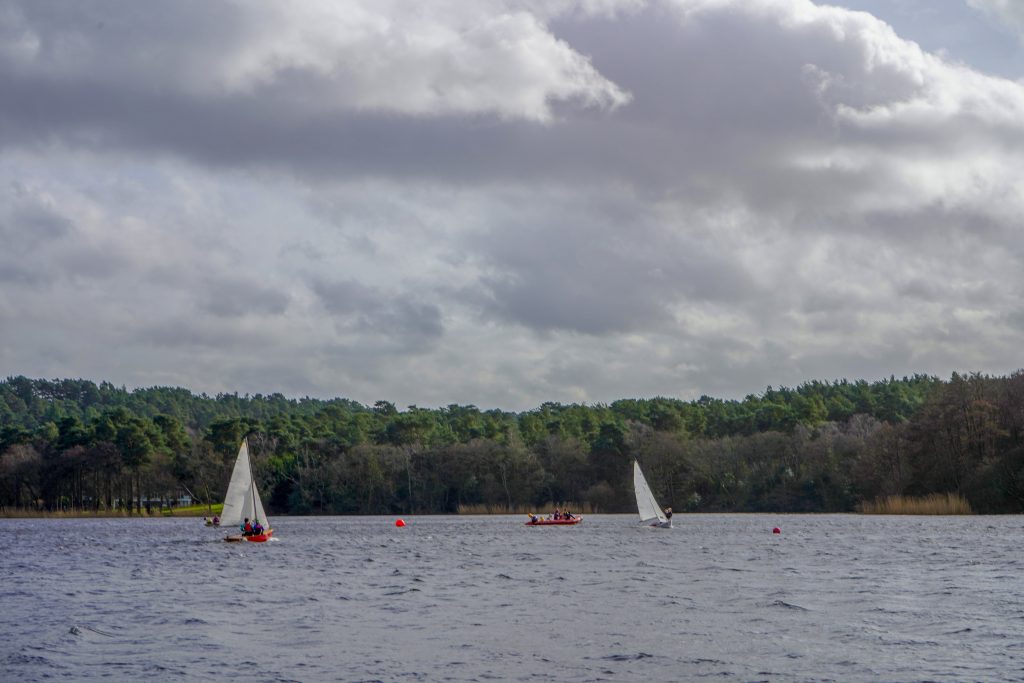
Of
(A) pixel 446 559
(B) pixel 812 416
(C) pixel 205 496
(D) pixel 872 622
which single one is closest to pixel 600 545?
(A) pixel 446 559

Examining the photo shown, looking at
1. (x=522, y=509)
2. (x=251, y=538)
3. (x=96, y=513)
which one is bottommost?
(x=522, y=509)

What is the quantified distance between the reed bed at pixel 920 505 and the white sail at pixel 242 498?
63.8 metres

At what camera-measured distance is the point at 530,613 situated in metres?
38.6

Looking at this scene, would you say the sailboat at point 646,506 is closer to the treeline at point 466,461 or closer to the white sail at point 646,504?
the white sail at point 646,504

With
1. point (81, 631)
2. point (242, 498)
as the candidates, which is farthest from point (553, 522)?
point (81, 631)

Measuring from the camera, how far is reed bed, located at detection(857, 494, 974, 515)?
109500 millimetres

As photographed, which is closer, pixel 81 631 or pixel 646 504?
pixel 81 631

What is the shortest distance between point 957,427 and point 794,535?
140ft

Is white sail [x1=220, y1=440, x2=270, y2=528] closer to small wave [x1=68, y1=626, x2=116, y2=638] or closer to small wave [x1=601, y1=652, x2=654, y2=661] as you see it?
small wave [x1=68, y1=626, x2=116, y2=638]

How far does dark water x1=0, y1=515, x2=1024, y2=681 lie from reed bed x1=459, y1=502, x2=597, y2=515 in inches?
3466

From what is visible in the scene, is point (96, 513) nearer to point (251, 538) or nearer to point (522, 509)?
point (522, 509)

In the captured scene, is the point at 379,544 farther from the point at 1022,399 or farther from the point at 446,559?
the point at 1022,399

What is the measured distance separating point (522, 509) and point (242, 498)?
84348 mm

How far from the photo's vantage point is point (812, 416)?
171125mm
